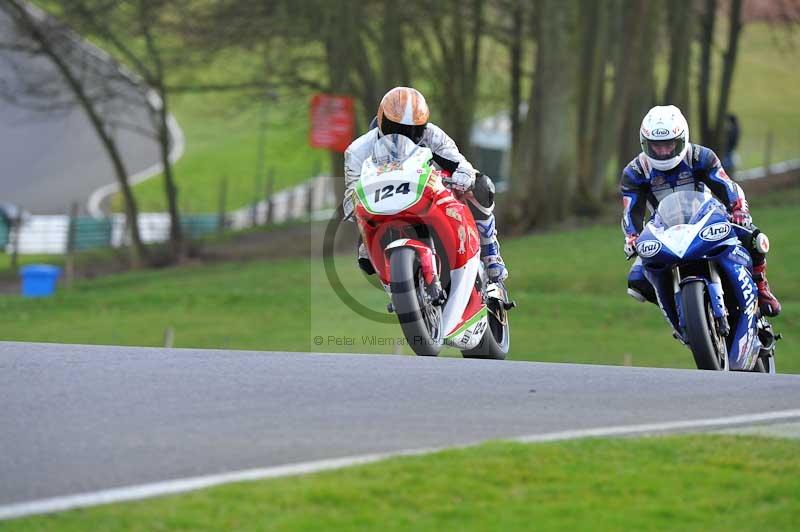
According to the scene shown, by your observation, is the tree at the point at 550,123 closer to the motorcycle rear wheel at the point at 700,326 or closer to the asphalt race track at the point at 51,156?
the motorcycle rear wheel at the point at 700,326

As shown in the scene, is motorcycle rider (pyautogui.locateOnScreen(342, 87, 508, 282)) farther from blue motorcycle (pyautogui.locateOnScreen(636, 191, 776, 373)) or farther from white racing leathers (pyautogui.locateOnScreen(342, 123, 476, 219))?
blue motorcycle (pyautogui.locateOnScreen(636, 191, 776, 373))

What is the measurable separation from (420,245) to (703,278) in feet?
6.89

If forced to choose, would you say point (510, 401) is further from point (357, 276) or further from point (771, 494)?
point (357, 276)

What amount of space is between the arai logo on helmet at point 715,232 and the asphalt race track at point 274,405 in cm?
171

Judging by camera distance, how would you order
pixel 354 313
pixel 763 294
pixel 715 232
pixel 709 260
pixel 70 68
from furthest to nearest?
pixel 70 68, pixel 354 313, pixel 763 294, pixel 709 260, pixel 715 232

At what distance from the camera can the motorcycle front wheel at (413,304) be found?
402 inches

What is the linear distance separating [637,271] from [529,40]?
25.0 meters

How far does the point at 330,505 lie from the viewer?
5641mm

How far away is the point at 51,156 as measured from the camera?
56656 mm

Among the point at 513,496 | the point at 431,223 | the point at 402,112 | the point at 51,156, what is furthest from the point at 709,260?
the point at 51,156

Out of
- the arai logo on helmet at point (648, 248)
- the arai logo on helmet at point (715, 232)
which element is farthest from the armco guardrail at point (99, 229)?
the arai logo on helmet at point (715, 232)

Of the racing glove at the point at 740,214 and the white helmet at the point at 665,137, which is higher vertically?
the white helmet at the point at 665,137

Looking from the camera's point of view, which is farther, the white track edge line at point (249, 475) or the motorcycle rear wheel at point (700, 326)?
the motorcycle rear wheel at point (700, 326)

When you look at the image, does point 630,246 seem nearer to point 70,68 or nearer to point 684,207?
point 684,207
